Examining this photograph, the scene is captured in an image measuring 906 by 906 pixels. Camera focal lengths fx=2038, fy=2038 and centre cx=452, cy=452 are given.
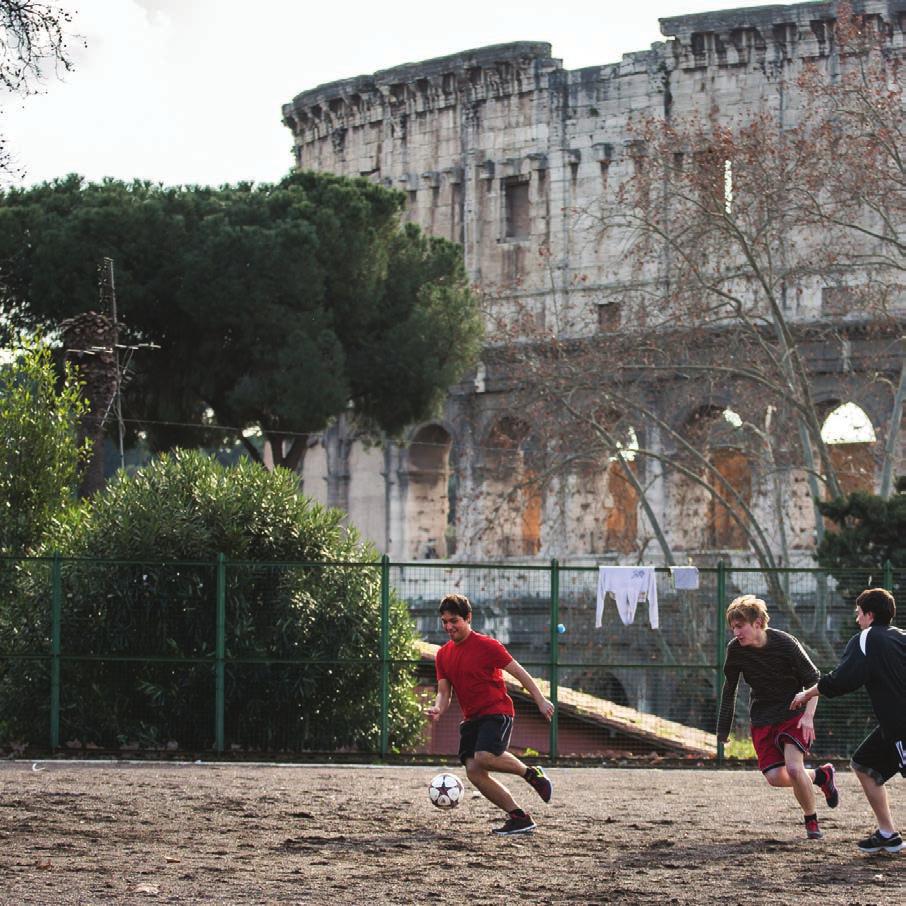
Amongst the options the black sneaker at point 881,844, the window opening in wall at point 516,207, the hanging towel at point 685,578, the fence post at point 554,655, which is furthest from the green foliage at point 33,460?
the window opening in wall at point 516,207

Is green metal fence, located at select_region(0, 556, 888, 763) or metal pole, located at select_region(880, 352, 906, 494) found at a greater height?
metal pole, located at select_region(880, 352, 906, 494)

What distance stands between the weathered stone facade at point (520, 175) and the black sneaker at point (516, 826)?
3406 cm

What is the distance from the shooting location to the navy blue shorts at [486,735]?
13.1 m

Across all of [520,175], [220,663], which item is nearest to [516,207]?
[520,175]

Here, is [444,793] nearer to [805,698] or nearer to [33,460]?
[805,698]

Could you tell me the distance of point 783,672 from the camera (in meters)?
12.5

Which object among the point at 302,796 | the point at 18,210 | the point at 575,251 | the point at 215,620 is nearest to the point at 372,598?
Result: the point at 215,620

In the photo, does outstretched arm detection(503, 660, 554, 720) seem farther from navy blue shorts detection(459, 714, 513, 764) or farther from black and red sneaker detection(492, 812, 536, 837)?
black and red sneaker detection(492, 812, 536, 837)

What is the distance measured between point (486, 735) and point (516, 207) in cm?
4385

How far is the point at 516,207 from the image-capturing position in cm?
5612

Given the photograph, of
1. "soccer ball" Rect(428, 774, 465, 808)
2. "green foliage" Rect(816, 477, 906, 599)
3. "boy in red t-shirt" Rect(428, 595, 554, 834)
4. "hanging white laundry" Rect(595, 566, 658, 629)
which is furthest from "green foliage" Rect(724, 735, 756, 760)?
"boy in red t-shirt" Rect(428, 595, 554, 834)

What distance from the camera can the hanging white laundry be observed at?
75.1 ft

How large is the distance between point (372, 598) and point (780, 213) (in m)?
11.3

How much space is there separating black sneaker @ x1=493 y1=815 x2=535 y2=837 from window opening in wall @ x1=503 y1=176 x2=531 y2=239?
43.0 m
